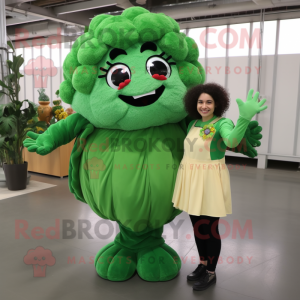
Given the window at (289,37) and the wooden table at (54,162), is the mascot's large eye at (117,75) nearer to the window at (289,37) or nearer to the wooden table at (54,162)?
the wooden table at (54,162)

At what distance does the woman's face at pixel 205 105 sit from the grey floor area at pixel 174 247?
1.10 m

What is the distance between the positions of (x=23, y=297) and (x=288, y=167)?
17.5 feet

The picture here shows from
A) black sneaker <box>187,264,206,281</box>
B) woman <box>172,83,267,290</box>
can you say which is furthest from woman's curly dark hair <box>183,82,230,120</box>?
black sneaker <box>187,264,206,281</box>

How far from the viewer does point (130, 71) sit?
179 cm

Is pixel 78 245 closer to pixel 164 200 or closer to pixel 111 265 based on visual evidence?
pixel 111 265

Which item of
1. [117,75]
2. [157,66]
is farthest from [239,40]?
[117,75]

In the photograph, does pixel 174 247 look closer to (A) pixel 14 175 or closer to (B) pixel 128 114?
(B) pixel 128 114

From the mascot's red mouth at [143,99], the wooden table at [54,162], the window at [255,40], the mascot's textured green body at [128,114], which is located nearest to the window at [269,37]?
the window at [255,40]

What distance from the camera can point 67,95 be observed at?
194cm

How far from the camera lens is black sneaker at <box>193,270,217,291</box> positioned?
198 cm

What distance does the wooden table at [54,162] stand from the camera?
496 centimetres

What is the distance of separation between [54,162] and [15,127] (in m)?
1.10

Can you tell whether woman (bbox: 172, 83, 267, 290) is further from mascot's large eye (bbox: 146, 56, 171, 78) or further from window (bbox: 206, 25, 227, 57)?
window (bbox: 206, 25, 227, 57)

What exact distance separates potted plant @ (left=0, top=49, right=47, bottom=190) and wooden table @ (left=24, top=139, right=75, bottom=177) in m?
0.68
